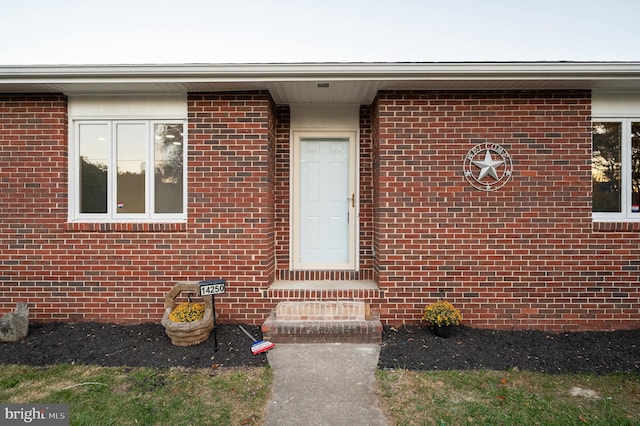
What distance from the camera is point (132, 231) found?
4582 millimetres

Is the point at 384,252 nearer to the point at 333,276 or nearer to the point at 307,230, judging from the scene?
the point at 333,276

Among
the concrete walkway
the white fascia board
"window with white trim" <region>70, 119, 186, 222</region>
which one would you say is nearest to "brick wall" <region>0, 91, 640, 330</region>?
"window with white trim" <region>70, 119, 186, 222</region>

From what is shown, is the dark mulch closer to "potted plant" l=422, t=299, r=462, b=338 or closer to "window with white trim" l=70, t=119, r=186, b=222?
"potted plant" l=422, t=299, r=462, b=338

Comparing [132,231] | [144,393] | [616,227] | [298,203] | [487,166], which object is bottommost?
[144,393]

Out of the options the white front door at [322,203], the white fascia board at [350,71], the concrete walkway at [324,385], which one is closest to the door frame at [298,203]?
the white front door at [322,203]

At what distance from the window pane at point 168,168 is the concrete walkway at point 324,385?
2511 mm

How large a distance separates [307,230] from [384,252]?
1.37 m

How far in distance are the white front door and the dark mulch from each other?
1425 mm

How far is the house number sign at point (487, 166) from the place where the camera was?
4473 mm

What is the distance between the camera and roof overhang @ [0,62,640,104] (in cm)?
402

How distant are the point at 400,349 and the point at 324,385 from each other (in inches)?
44.5

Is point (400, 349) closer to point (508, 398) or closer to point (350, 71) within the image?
point (508, 398)

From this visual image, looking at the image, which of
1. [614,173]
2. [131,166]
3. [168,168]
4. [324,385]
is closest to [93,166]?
[131,166]

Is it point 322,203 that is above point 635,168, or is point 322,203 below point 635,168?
below
